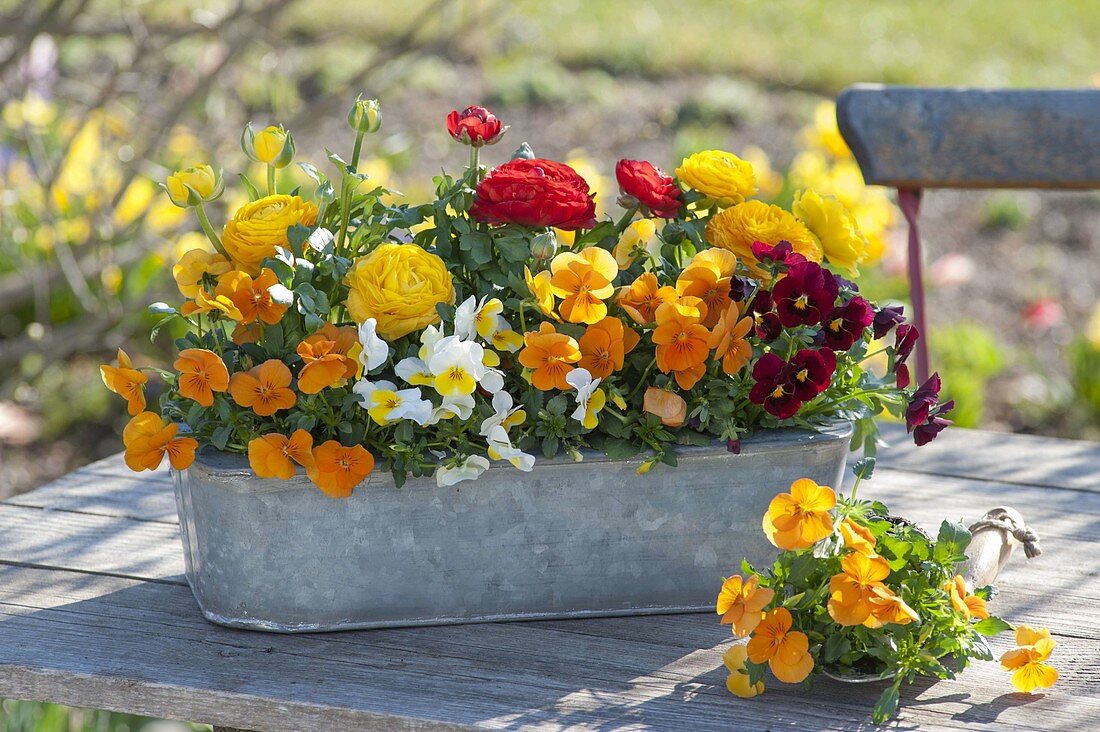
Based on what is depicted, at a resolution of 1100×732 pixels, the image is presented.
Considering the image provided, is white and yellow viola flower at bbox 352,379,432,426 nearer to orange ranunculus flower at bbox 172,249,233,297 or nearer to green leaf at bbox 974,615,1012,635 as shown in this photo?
orange ranunculus flower at bbox 172,249,233,297

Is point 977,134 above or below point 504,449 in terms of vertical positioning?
above

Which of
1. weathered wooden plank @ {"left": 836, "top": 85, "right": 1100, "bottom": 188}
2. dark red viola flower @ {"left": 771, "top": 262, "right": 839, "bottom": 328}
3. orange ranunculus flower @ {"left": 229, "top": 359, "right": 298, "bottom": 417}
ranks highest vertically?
weathered wooden plank @ {"left": 836, "top": 85, "right": 1100, "bottom": 188}

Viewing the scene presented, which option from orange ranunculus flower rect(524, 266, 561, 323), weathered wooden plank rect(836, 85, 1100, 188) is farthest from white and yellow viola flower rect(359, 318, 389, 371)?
weathered wooden plank rect(836, 85, 1100, 188)

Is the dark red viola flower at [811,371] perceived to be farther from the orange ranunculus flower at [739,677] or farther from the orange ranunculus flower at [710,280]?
the orange ranunculus flower at [739,677]

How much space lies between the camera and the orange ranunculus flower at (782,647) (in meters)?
0.89

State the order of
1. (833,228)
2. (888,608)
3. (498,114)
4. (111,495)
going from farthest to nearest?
(498,114) < (111,495) < (833,228) < (888,608)

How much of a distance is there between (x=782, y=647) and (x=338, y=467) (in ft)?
1.20

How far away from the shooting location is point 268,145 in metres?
0.98

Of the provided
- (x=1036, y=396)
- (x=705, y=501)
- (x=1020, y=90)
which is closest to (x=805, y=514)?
(x=705, y=501)

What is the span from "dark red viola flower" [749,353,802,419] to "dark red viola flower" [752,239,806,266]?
3.3 inches

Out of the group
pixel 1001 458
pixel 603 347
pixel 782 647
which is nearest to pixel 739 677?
pixel 782 647

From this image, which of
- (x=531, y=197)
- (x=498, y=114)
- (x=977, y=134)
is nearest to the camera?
(x=531, y=197)

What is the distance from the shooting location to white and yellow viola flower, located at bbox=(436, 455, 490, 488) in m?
0.96

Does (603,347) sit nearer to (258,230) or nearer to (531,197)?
(531,197)
